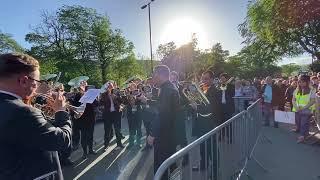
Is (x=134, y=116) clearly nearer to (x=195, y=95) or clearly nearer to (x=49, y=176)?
(x=195, y=95)

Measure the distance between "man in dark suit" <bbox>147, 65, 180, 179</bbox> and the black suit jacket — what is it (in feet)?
10.7

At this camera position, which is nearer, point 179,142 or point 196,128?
point 179,142

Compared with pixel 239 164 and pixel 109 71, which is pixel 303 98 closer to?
pixel 239 164

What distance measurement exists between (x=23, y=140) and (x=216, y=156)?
2759 mm

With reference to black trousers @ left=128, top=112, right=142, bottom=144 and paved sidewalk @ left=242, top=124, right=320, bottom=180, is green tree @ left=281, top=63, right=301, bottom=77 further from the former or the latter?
black trousers @ left=128, top=112, right=142, bottom=144

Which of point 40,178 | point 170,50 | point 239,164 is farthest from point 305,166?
point 170,50

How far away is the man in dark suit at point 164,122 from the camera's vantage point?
5754mm

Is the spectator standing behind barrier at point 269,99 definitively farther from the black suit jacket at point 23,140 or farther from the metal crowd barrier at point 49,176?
the black suit jacket at point 23,140

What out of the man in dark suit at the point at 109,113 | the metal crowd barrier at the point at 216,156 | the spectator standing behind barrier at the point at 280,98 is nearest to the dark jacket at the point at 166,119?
the metal crowd barrier at the point at 216,156

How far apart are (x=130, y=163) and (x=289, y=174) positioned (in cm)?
348

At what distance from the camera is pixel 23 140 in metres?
2.45

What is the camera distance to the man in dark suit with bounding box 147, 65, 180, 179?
5.75m

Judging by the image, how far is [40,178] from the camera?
8.43 feet

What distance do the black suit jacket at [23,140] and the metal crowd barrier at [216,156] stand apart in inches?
29.6
